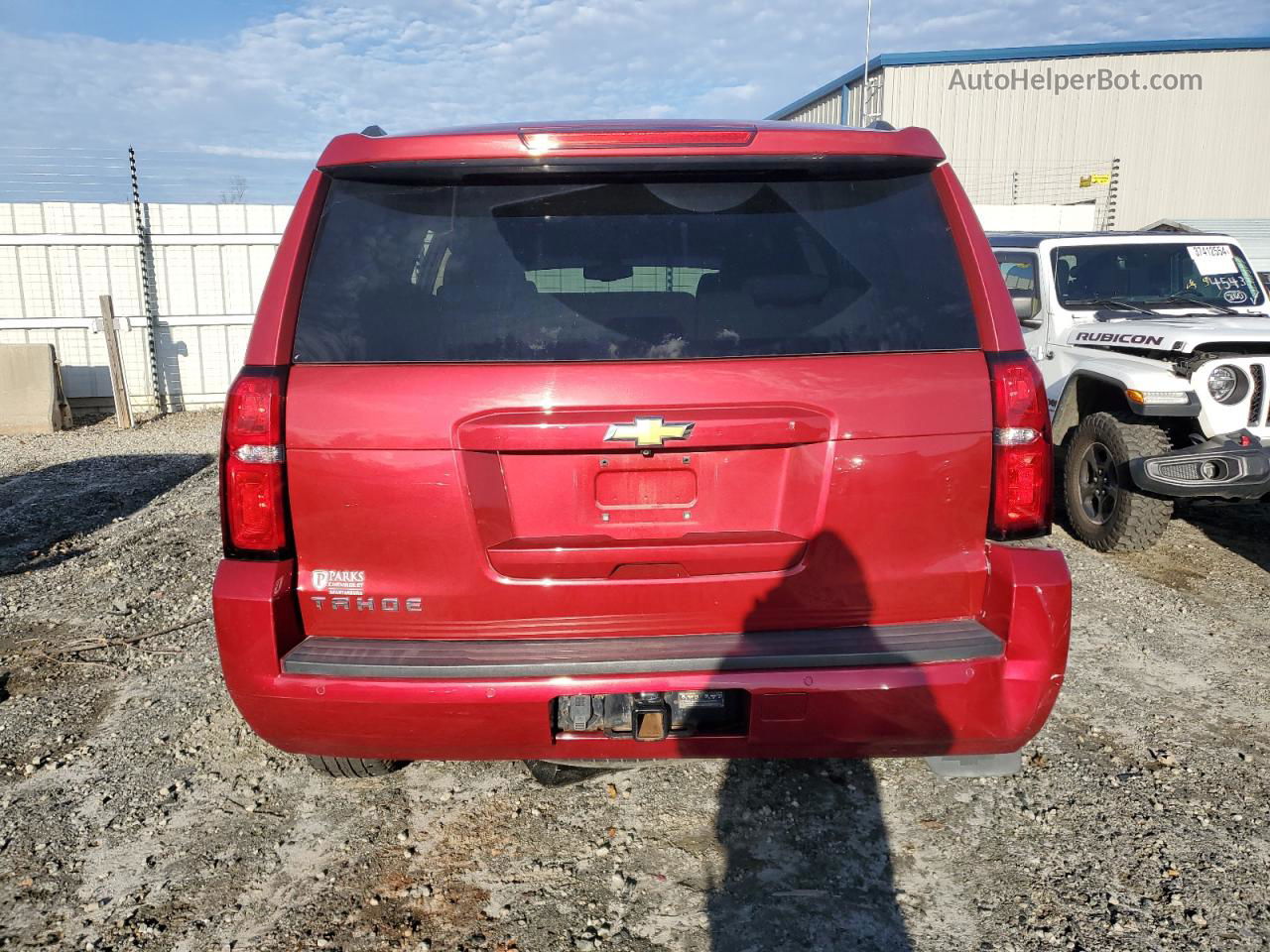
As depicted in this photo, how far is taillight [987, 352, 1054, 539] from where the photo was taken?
89.9 inches

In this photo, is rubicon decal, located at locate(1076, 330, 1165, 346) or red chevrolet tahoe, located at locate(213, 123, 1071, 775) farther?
rubicon decal, located at locate(1076, 330, 1165, 346)

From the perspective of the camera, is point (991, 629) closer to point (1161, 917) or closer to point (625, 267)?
point (1161, 917)

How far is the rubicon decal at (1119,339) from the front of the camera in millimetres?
5678

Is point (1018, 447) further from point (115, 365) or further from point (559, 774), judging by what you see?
point (115, 365)

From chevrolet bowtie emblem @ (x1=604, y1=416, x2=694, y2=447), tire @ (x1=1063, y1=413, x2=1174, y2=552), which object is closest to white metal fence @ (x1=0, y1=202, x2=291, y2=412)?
tire @ (x1=1063, y1=413, x2=1174, y2=552)

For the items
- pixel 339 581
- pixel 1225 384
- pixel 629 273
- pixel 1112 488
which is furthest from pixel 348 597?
pixel 1225 384

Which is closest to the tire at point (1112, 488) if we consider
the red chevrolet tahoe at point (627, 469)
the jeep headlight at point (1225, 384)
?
the jeep headlight at point (1225, 384)

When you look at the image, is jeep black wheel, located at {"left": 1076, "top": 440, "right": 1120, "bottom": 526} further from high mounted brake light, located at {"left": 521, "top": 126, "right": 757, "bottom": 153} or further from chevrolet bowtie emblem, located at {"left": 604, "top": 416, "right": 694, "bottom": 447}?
chevrolet bowtie emblem, located at {"left": 604, "top": 416, "right": 694, "bottom": 447}

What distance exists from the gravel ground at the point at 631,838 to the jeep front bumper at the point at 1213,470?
1.29 m

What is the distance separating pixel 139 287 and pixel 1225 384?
11.8 m

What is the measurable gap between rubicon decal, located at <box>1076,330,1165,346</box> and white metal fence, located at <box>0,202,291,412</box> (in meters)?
9.91

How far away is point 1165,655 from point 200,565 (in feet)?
17.4

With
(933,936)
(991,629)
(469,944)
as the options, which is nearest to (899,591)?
(991,629)

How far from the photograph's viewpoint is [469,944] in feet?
7.68
